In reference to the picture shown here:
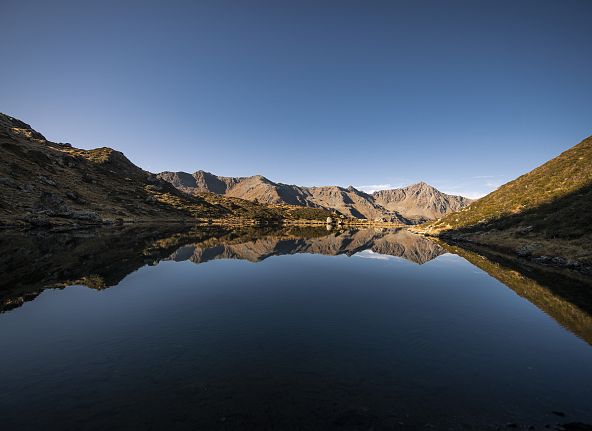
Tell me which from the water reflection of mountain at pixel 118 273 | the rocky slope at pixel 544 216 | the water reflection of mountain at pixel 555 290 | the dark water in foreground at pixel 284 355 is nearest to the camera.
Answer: the dark water in foreground at pixel 284 355

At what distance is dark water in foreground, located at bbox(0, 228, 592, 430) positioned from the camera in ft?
44.1

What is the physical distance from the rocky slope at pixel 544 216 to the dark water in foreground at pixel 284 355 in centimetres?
3549

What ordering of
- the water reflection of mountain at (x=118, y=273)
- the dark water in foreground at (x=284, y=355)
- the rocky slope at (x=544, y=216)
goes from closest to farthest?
the dark water in foreground at (x=284, y=355)
the water reflection of mountain at (x=118, y=273)
the rocky slope at (x=544, y=216)

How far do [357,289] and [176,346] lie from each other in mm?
26736

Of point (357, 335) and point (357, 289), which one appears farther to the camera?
point (357, 289)

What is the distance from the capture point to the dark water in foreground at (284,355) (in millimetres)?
13453

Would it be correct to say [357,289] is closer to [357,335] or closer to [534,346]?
[357,335]

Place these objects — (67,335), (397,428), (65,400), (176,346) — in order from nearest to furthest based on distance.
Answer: (397,428)
(65,400)
(176,346)
(67,335)

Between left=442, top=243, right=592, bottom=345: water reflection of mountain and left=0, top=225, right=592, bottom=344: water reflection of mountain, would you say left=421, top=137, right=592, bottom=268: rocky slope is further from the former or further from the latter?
left=0, top=225, right=592, bottom=344: water reflection of mountain

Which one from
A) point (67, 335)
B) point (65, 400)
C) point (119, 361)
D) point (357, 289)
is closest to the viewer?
point (65, 400)

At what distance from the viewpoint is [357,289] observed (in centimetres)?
4144

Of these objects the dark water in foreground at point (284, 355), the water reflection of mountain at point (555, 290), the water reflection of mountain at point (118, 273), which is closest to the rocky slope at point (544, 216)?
the water reflection of mountain at point (555, 290)

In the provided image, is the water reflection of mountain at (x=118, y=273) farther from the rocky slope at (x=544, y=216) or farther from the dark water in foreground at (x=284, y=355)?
the rocky slope at (x=544, y=216)

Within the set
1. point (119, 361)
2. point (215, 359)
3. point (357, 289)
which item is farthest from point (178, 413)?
point (357, 289)
